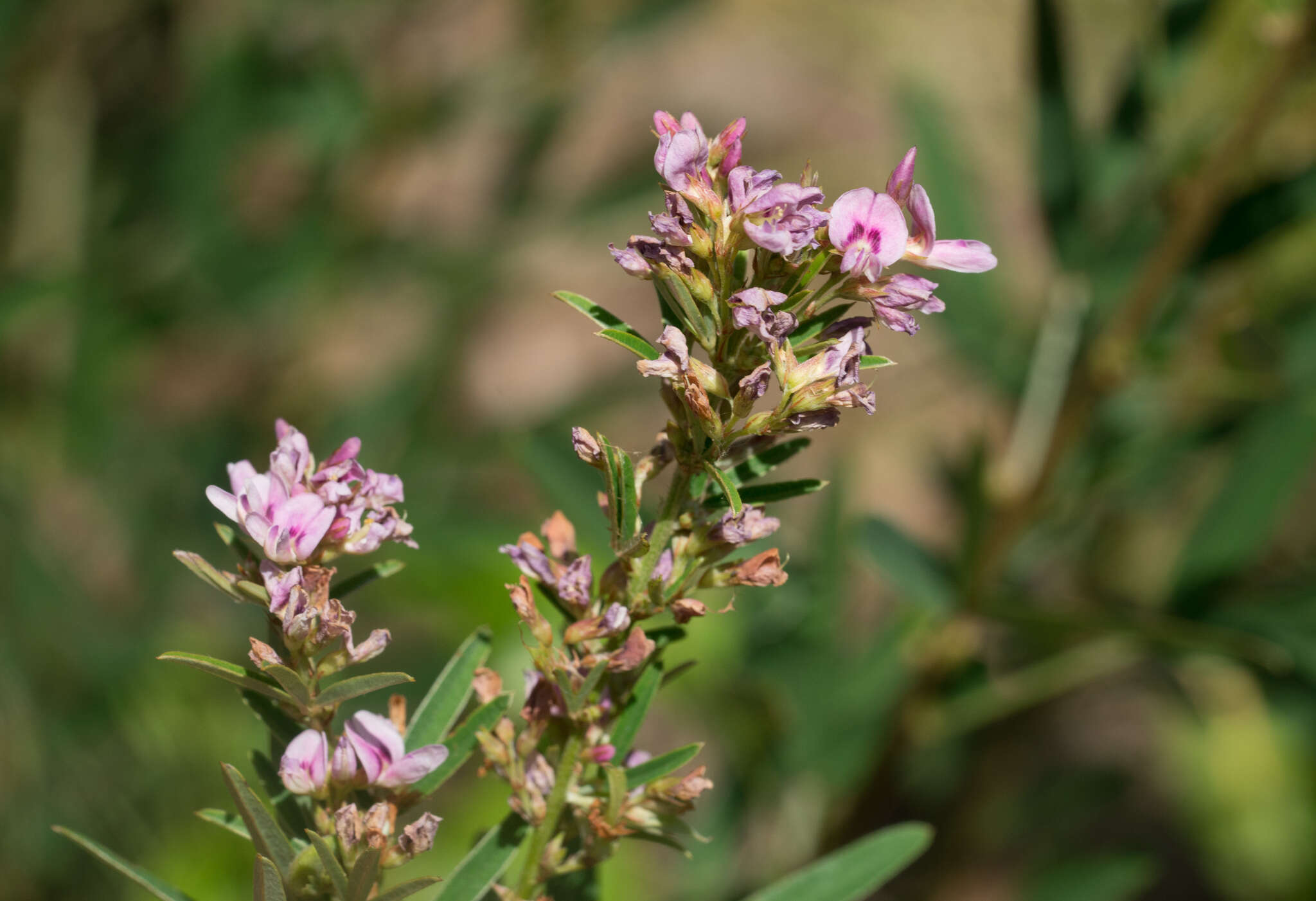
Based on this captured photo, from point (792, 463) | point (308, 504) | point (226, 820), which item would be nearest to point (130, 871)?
point (226, 820)

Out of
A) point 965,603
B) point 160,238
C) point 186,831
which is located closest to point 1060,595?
point 965,603

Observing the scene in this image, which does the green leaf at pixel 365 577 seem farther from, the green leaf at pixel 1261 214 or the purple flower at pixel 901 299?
the green leaf at pixel 1261 214

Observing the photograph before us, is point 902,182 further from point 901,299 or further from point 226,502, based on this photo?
point 226,502

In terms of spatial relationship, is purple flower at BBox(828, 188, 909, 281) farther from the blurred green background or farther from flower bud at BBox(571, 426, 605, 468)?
the blurred green background

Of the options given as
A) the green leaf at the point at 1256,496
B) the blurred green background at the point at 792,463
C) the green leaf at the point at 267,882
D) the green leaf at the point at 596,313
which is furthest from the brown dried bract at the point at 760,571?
the green leaf at the point at 1256,496

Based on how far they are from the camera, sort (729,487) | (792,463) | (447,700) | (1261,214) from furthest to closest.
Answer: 1. (792,463)
2. (1261,214)
3. (447,700)
4. (729,487)

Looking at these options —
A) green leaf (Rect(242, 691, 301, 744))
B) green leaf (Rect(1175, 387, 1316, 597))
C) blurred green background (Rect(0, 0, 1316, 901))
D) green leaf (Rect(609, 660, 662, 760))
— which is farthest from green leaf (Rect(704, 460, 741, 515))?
green leaf (Rect(1175, 387, 1316, 597))

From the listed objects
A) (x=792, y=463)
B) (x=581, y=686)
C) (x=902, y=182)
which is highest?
(x=792, y=463)
